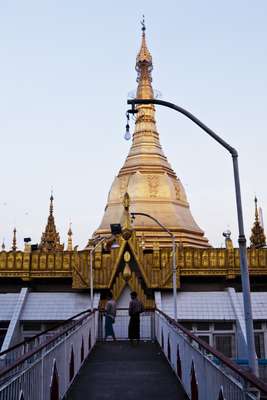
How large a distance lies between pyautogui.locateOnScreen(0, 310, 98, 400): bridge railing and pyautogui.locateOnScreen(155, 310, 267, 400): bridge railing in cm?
245

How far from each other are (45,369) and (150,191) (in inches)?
1339

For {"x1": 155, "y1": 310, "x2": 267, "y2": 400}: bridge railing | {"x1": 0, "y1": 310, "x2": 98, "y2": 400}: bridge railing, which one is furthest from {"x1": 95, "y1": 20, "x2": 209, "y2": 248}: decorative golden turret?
{"x1": 155, "y1": 310, "x2": 267, "y2": 400}: bridge railing

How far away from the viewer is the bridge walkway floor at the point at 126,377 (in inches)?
434

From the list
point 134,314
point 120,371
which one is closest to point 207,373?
point 120,371

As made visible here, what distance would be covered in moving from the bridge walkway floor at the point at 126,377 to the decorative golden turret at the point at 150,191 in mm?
19954

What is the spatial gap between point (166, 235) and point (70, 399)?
2737 centimetres

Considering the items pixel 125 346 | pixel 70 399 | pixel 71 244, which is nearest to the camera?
pixel 70 399

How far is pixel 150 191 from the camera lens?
4253 cm

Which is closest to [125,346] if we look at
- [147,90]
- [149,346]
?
[149,346]

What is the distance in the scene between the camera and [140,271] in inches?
1121

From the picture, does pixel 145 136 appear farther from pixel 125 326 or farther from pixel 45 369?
pixel 45 369

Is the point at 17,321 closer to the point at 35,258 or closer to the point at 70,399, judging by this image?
the point at 35,258

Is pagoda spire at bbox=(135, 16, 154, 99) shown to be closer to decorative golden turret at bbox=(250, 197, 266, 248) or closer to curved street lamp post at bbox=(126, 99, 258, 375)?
decorative golden turret at bbox=(250, 197, 266, 248)

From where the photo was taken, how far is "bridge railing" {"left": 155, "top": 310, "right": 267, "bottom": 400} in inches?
221
